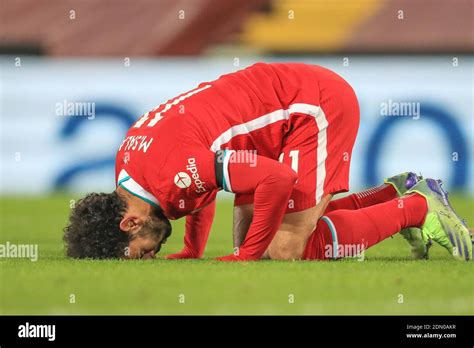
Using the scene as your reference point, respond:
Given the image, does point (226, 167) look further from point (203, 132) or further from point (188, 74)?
point (188, 74)

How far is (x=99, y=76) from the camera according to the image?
14344 mm

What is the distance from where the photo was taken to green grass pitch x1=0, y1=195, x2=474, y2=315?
4832 mm

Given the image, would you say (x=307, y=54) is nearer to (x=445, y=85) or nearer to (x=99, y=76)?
(x=445, y=85)

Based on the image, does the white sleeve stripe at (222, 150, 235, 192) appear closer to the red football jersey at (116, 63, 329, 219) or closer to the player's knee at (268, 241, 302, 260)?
the red football jersey at (116, 63, 329, 219)

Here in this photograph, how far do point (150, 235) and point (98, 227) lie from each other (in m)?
0.31

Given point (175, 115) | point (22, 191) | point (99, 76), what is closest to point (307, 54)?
point (99, 76)

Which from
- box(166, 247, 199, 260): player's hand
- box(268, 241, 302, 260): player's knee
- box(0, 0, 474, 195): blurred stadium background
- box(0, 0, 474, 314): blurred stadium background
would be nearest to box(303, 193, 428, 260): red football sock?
box(268, 241, 302, 260): player's knee

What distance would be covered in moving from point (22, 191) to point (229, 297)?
32.3 feet

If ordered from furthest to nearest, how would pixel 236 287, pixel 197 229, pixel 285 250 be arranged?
pixel 197 229 < pixel 285 250 < pixel 236 287

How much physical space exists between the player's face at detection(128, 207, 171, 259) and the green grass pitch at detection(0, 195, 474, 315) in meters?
0.10

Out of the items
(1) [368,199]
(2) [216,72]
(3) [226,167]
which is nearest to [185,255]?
(3) [226,167]

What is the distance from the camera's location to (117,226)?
5.93 meters

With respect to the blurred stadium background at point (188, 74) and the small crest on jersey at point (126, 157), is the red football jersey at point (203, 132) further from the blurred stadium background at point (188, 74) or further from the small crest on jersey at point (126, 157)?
the blurred stadium background at point (188, 74)

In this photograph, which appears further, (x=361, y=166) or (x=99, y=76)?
(x=99, y=76)
